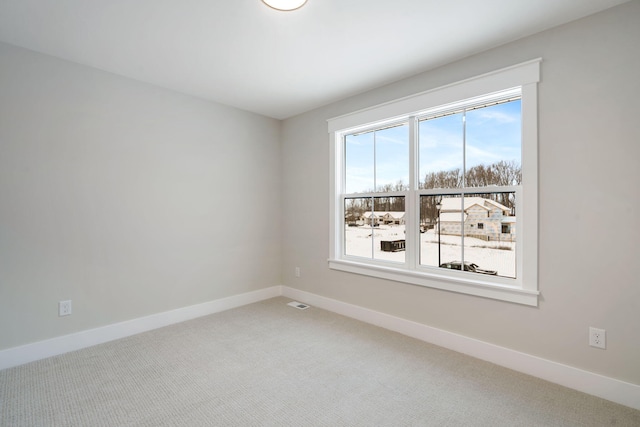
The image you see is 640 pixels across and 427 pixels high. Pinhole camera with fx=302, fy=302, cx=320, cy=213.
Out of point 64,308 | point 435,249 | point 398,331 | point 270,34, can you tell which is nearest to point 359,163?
point 435,249

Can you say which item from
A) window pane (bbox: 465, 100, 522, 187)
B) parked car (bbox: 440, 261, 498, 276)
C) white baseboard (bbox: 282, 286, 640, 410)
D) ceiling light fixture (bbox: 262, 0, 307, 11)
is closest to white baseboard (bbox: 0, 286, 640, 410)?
white baseboard (bbox: 282, 286, 640, 410)

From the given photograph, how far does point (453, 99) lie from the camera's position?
267 cm

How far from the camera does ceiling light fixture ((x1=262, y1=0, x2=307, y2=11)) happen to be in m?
1.87

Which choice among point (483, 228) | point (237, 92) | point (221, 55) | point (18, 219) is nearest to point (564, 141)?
point (483, 228)

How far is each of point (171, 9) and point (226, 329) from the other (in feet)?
9.13

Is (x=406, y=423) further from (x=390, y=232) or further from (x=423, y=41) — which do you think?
(x=423, y=41)

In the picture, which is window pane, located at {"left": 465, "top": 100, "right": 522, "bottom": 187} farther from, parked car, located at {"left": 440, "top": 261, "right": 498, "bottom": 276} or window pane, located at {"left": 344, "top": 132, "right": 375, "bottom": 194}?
window pane, located at {"left": 344, "top": 132, "right": 375, "bottom": 194}

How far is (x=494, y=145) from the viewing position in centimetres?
254

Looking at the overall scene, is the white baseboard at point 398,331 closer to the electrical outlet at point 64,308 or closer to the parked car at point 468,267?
the electrical outlet at point 64,308

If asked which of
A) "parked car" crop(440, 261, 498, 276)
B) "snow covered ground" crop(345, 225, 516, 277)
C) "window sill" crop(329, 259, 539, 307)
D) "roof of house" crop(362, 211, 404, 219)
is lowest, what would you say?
"window sill" crop(329, 259, 539, 307)

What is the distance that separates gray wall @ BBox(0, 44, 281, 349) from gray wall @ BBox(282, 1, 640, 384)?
8.91ft

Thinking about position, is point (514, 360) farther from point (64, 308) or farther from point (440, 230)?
point (64, 308)

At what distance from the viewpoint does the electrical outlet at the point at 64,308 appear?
262 centimetres

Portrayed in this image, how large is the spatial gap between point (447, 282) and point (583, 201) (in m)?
1.16
